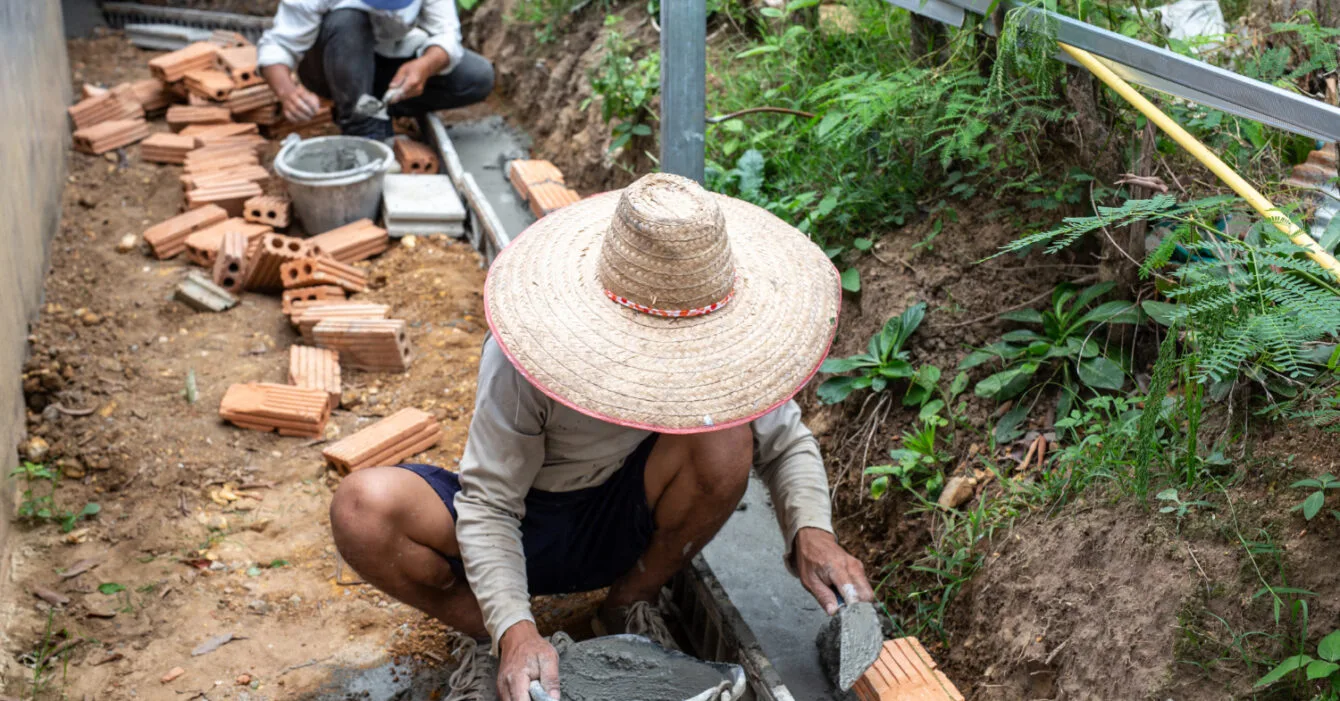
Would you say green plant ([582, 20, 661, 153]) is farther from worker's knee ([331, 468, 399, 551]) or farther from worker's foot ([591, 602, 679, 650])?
worker's knee ([331, 468, 399, 551])

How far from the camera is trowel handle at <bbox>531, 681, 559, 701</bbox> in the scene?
2414mm

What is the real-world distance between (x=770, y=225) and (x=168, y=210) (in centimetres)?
439

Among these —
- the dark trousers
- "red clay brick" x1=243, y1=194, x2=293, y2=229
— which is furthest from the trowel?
the dark trousers

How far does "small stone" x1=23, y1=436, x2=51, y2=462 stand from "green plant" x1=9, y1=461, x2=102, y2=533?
4cm

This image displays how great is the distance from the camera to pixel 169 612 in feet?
11.2

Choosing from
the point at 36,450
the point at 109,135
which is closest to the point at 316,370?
the point at 36,450

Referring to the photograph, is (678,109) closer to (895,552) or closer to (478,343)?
(895,552)

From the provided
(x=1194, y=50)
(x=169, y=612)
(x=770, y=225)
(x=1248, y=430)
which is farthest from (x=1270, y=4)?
(x=169, y=612)

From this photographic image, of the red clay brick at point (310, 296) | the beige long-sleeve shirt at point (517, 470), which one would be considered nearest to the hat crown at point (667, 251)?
the beige long-sleeve shirt at point (517, 470)

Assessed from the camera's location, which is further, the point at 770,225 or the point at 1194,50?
the point at 1194,50

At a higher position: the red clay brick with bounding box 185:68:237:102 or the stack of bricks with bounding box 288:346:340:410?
the red clay brick with bounding box 185:68:237:102

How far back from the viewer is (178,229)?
18.1ft

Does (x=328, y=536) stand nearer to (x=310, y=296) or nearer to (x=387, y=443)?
(x=387, y=443)

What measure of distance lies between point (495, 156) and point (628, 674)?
14.3ft
